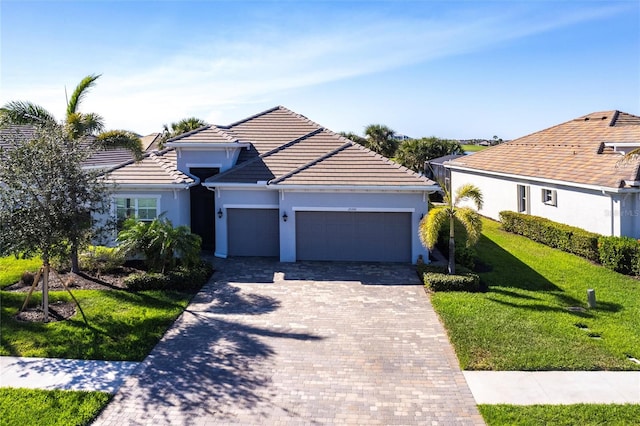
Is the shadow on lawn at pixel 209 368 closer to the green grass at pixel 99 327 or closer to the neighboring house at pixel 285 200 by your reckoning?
the green grass at pixel 99 327

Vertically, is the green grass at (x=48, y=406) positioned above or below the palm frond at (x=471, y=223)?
below

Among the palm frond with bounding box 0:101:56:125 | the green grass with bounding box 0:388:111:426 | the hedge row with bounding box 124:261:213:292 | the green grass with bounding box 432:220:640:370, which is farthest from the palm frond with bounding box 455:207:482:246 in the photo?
the palm frond with bounding box 0:101:56:125

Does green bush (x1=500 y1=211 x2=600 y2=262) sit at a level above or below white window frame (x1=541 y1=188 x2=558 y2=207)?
below

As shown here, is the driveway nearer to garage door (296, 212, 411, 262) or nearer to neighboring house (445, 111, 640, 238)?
garage door (296, 212, 411, 262)

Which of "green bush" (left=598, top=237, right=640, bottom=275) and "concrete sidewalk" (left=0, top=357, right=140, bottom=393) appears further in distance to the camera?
"green bush" (left=598, top=237, right=640, bottom=275)

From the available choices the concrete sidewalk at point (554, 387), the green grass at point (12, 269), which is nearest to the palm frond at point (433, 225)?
the concrete sidewalk at point (554, 387)

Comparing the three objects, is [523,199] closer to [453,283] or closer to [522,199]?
[522,199]

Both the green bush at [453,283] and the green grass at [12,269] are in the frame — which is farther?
the green grass at [12,269]
